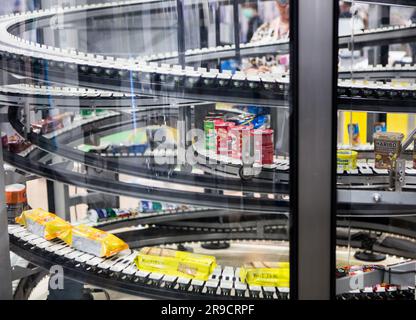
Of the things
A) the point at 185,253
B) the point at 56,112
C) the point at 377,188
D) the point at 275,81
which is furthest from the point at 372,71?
the point at 56,112

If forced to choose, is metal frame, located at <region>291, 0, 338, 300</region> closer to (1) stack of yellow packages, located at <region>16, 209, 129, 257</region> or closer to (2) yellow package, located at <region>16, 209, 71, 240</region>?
(1) stack of yellow packages, located at <region>16, 209, 129, 257</region>

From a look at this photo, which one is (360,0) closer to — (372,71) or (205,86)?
(372,71)

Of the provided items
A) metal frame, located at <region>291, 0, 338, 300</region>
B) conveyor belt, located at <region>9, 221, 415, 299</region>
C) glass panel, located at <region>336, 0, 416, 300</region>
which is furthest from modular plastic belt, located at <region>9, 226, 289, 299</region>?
glass panel, located at <region>336, 0, 416, 300</region>

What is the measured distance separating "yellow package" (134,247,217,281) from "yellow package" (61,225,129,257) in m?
0.09

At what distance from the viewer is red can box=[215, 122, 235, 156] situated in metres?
1.58

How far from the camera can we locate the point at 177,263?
168 centimetres

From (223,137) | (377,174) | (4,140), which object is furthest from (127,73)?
(377,174)

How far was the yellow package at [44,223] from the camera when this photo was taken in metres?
1.70

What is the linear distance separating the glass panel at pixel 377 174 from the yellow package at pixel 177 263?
45 centimetres

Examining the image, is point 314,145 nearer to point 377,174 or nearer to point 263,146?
point 263,146

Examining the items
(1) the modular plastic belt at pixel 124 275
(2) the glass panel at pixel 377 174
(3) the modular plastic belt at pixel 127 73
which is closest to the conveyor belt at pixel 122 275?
(1) the modular plastic belt at pixel 124 275

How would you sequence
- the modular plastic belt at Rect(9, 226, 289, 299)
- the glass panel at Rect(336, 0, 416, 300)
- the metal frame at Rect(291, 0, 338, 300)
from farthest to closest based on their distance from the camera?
the modular plastic belt at Rect(9, 226, 289, 299) < the glass panel at Rect(336, 0, 416, 300) < the metal frame at Rect(291, 0, 338, 300)

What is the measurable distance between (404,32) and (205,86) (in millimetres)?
999

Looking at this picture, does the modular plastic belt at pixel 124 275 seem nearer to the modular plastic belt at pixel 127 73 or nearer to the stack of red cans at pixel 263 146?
the stack of red cans at pixel 263 146
